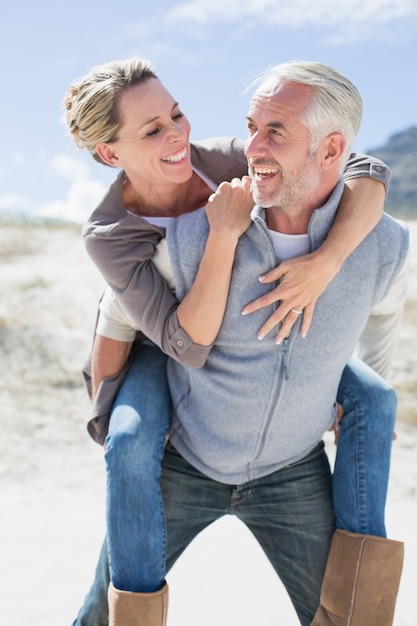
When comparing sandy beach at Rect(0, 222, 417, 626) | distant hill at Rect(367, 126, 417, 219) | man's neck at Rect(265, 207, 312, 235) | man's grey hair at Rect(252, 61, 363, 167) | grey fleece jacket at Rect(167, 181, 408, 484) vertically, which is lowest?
distant hill at Rect(367, 126, 417, 219)

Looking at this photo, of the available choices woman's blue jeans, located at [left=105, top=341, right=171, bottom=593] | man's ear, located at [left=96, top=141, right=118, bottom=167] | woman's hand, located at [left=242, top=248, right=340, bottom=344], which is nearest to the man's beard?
woman's hand, located at [left=242, top=248, right=340, bottom=344]

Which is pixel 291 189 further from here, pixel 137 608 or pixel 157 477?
pixel 137 608

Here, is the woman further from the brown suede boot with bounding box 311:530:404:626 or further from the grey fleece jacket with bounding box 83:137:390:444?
the brown suede boot with bounding box 311:530:404:626

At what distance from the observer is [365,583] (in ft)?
7.25

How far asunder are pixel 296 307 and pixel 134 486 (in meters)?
0.66

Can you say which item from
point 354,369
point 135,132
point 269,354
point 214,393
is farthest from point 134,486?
point 135,132

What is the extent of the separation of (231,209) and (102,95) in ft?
1.97

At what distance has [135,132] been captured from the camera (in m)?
2.46

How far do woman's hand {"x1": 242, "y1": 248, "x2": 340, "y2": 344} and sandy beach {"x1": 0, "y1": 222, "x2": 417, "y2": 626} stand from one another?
1584 millimetres

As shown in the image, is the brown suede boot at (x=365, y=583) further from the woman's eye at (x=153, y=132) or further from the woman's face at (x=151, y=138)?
the woman's eye at (x=153, y=132)

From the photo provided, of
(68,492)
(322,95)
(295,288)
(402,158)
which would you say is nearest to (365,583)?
(295,288)

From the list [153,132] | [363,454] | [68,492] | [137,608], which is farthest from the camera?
[68,492]

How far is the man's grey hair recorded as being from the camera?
2121 mm

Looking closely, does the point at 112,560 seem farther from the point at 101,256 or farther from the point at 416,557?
the point at 416,557
